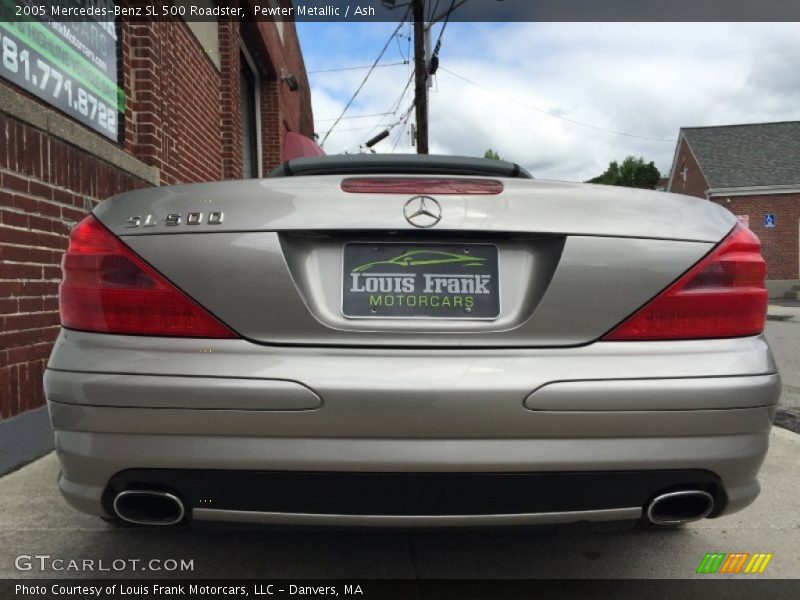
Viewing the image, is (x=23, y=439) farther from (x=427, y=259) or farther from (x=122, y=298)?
(x=427, y=259)

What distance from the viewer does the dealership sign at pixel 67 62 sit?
3621 millimetres

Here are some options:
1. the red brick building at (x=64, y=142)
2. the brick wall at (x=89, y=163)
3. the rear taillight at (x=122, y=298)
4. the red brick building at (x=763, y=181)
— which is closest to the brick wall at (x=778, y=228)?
the red brick building at (x=763, y=181)

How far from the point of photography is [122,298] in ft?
5.64

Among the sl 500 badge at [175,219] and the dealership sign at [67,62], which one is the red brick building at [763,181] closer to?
the dealership sign at [67,62]

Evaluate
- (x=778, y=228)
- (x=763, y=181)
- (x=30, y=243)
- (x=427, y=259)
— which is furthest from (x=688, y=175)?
(x=427, y=259)

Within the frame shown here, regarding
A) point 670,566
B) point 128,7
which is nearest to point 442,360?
point 670,566

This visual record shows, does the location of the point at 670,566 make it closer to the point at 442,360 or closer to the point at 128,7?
the point at 442,360

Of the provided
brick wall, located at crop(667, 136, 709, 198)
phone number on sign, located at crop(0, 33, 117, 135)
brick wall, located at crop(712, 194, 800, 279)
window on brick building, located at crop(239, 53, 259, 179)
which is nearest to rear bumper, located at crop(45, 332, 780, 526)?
phone number on sign, located at crop(0, 33, 117, 135)

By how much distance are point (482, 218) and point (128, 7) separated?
4856mm

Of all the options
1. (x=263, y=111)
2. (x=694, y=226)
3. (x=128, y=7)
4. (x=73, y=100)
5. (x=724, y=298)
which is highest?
Answer: (x=263, y=111)

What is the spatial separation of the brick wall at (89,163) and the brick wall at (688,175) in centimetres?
2497

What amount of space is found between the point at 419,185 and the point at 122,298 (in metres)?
0.88

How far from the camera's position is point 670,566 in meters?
2.21

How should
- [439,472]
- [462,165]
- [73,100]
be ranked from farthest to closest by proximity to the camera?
[73,100] → [462,165] → [439,472]
